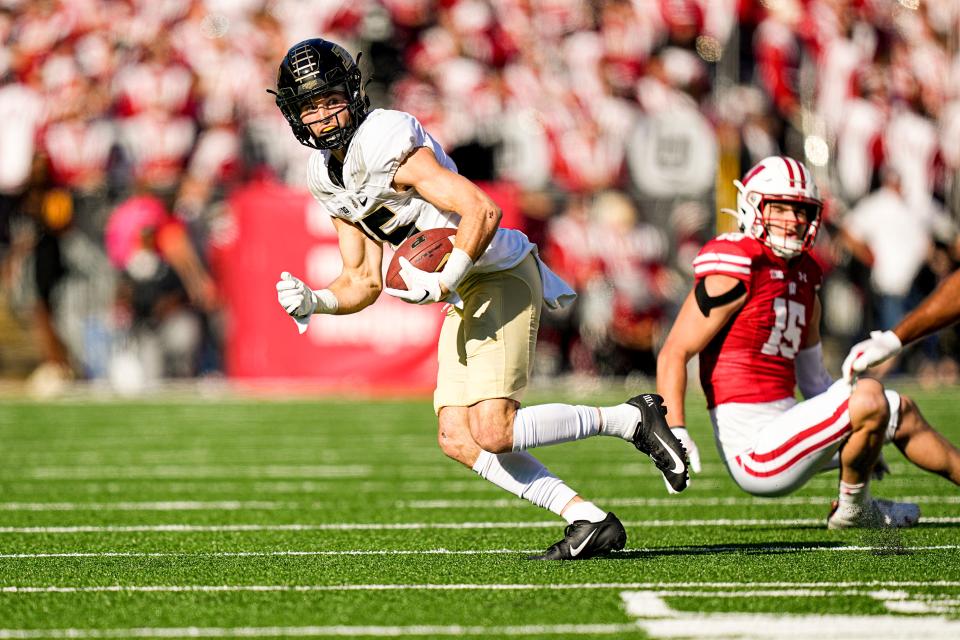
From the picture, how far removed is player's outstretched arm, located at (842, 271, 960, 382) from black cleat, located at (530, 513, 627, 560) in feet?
2.65

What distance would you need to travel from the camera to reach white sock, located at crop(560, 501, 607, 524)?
4324 millimetres

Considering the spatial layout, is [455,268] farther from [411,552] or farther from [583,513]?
[411,552]

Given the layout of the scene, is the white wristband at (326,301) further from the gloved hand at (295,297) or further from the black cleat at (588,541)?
the black cleat at (588,541)

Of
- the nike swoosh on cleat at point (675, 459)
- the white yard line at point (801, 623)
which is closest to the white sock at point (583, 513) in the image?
the nike swoosh on cleat at point (675, 459)

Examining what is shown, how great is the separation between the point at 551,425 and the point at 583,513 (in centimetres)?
27

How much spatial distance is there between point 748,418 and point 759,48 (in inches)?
346

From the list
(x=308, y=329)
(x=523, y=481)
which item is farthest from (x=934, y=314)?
(x=308, y=329)

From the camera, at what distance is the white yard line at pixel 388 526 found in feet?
17.1

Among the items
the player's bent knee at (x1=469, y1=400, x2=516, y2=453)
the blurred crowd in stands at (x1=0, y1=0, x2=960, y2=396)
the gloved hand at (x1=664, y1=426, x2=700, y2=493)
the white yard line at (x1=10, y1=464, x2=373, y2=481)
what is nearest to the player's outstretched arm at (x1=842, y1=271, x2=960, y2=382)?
the gloved hand at (x1=664, y1=426, x2=700, y2=493)

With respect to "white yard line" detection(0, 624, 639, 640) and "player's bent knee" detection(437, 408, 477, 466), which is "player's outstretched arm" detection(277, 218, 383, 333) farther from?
"white yard line" detection(0, 624, 639, 640)

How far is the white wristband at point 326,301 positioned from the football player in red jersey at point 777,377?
1020mm

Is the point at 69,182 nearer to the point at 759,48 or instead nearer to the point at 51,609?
the point at 759,48

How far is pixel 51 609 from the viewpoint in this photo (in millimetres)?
3594

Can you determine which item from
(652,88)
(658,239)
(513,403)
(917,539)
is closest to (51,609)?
(513,403)
